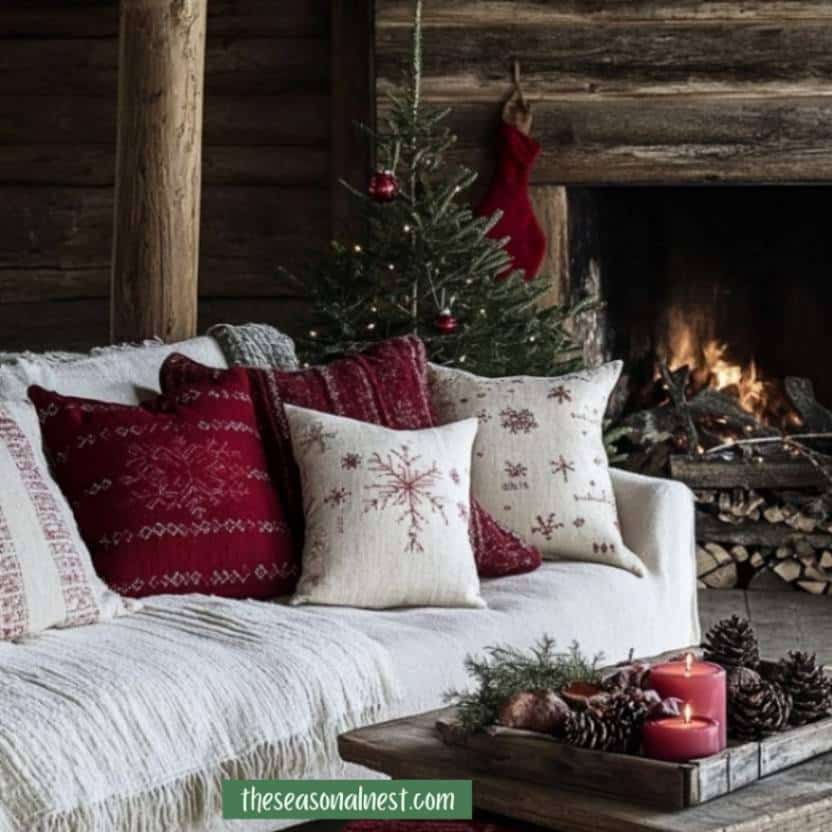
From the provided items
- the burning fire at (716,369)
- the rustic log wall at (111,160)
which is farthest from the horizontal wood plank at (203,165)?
the burning fire at (716,369)

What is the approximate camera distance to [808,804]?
1956 millimetres

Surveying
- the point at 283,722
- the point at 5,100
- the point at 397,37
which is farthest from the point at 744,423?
the point at 283,722

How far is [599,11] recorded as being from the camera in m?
4.93

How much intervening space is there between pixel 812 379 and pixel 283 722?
10.5 feet

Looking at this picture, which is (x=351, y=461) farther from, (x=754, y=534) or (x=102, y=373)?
(x=754, y=534)

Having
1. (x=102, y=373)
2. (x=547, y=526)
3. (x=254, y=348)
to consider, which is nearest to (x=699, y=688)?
(x=547, y=526)

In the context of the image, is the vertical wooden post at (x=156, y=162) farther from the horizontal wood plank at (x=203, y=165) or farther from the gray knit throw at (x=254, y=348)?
the horizontal wood plank at (x=203, y=165)

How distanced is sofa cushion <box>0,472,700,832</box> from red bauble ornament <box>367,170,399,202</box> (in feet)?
4.95

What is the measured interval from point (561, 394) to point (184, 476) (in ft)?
2.64

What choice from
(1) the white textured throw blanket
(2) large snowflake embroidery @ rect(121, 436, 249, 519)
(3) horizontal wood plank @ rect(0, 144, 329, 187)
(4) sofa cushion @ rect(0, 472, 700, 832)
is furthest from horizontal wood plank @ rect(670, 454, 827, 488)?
(1) the white textured throw blanket

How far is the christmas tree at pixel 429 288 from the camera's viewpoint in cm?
451

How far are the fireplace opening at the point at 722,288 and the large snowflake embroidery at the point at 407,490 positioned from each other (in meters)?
2.33

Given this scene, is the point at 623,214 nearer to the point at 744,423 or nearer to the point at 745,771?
the point at 744,423

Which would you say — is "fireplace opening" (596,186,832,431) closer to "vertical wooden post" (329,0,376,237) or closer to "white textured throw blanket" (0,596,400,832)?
"vertical wooden post" (329,0,376,237)
